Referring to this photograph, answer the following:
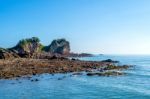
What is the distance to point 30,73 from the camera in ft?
245

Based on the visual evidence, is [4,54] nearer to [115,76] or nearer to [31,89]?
[115,76]

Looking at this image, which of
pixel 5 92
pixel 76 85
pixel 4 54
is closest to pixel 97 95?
pixel 76 85

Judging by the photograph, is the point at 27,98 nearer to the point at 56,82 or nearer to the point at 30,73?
the point at 56,82

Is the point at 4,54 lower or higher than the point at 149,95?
higher

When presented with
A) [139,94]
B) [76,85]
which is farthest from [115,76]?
[139,94]

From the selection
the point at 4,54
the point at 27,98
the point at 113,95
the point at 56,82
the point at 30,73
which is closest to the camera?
the point at 27,98

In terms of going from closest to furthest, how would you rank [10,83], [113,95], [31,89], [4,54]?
[113,95], [31,89], [10,83], [4,54]

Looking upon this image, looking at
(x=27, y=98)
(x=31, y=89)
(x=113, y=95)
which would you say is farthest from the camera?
(x=31, y=89)

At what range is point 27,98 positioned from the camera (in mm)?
45406

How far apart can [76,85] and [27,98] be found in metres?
16.3

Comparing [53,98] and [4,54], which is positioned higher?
A: [4,54]

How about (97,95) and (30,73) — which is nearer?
(97,95)

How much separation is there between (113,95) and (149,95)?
614cm

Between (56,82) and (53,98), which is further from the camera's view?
(56,82)
